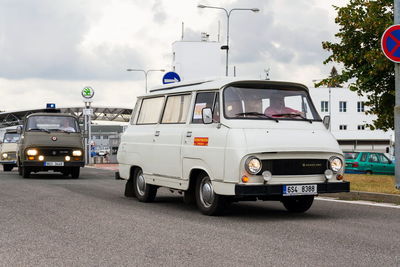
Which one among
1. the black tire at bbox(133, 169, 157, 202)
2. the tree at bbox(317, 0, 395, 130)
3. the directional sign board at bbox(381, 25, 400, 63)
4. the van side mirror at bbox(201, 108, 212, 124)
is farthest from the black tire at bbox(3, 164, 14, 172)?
the van side mirror at bbox(201, 108, 212, 124)

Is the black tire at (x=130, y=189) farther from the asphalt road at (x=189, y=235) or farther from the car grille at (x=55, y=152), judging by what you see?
the car grille at (x=55, y=152)

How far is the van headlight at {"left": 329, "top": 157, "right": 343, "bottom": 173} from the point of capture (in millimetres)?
10312

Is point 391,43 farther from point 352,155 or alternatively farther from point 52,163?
point 352,155

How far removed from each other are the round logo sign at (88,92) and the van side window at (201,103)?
30088 millimetres

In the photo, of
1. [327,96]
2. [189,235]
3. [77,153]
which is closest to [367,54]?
[77,153]

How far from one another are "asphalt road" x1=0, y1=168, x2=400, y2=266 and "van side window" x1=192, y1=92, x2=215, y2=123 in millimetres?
1568

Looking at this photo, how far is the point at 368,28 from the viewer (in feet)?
93.5

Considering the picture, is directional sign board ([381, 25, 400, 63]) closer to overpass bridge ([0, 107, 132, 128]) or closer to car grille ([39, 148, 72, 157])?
car grille ([39, 148, 72, 157])

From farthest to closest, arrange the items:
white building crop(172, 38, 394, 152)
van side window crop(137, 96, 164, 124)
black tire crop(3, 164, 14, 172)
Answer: white building crop(172, 38, 394, 152) < black tire crop(3, 164, 14, 172) < van side window crop(137, 96, 164, 124)

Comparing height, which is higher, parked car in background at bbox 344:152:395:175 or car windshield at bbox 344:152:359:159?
car windshield at bbox 344:152:359:159

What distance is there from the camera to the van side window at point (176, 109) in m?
11.6

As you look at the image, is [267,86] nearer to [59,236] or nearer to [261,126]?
[261,126]

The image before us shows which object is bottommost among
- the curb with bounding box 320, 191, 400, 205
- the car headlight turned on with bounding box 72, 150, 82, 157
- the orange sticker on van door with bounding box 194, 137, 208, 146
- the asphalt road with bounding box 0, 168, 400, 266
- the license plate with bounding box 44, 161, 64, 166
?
the asphalt road with bounding box 0, 168, 400, 266

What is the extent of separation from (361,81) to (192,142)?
18959 mm
